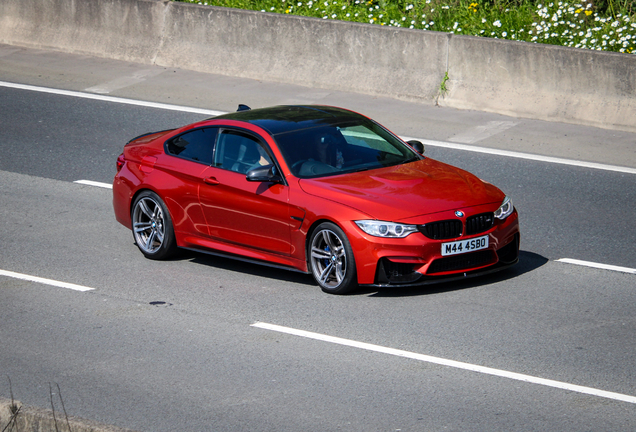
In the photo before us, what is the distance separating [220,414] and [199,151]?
3.97 meters

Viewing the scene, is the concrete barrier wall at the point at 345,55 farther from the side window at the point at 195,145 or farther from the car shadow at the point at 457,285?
the side window at the point at 195,145

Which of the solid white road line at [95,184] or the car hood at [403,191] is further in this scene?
the solid white road line at [95,184]

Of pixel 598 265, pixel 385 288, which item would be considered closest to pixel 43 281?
pixel 385 288

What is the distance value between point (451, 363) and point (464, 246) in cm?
150

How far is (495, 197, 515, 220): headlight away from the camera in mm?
8406

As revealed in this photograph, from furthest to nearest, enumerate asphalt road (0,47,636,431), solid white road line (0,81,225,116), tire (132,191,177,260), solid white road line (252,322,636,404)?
solid white road line (0,81,225,116), tire (132,191,177,260), solid white road line (252,322,636,404), asphalt road (0,47,636,431)

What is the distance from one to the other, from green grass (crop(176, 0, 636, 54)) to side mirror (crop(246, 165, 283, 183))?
336 inches

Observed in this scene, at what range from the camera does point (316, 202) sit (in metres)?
8.33

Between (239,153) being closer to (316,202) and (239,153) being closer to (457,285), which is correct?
(316,202)

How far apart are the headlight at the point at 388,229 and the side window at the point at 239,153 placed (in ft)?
4.67

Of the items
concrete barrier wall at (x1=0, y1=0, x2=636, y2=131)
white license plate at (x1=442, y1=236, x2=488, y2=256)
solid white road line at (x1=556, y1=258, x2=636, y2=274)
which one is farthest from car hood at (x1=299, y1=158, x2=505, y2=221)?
concrete barrier wall at (x1=0, y1=0, x2=636, y2=131)

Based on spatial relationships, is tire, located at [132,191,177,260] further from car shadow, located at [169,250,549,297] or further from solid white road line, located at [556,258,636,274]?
solid white road line, located at [556,258,636,274]

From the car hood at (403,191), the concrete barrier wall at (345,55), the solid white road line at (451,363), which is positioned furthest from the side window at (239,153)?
the concrete barrier wall at (345,55)

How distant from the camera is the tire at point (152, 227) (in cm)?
959
